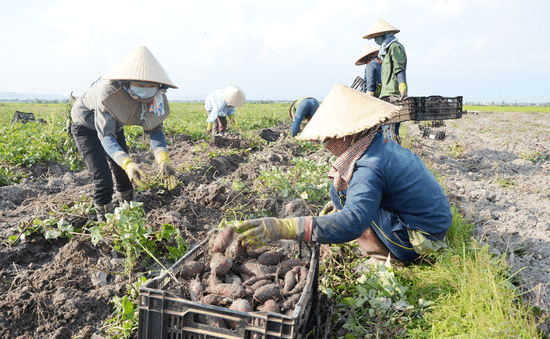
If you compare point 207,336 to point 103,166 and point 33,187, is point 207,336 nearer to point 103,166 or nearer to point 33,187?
point 103,166

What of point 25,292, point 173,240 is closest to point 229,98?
point 173,240

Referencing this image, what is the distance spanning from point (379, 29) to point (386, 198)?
141 inches

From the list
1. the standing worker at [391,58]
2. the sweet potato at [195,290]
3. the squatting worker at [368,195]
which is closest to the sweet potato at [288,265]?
the squatting worker at [368,195]

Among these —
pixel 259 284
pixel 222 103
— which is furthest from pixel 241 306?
pixel 222 103

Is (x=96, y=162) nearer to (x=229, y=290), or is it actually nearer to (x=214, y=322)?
(x=229, y=290)

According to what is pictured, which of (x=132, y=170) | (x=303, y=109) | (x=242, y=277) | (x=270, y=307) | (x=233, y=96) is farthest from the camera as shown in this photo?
(x=233, y=96)

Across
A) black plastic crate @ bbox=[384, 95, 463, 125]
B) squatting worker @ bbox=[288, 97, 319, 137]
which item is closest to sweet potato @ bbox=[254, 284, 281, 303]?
squatting worker @ bbox=[288, 97, 319, 137]

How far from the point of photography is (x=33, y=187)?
454 centimetres

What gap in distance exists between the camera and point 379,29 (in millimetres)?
4797

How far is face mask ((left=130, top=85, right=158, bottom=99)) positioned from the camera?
110 inches

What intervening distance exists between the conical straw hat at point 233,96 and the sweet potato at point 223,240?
19.6 ft

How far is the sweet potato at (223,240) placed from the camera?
1.90 metres

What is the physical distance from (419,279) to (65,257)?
2520 mm

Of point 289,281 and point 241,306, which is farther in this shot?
point 289,281
